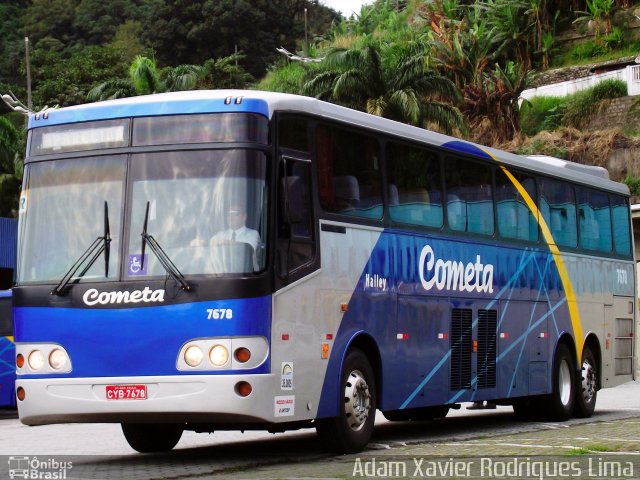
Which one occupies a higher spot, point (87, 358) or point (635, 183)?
point (635, 183)

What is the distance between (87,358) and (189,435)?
5109 millimetres

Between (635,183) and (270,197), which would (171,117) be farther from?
(635,183)

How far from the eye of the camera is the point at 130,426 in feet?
45.7

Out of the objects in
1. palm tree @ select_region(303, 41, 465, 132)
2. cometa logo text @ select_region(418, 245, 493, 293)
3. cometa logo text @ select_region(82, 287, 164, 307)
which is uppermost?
palm tree @ select_region(303, 41, 465, 132)

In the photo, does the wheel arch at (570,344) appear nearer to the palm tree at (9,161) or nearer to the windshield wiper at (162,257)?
the windshield wiper at (162,257)

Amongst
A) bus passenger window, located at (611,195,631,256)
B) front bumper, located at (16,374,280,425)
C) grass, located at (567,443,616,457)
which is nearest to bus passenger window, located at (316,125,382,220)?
front bumper, located at (16,374,280,425)

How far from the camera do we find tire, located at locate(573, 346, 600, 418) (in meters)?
19.7

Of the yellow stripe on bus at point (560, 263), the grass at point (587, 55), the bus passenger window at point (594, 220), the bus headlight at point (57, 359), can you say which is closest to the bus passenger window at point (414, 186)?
the yellow stripe on bus at point (560, 263)

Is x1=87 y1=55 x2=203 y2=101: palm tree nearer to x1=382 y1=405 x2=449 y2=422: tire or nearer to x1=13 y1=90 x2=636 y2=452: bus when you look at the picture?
x1=382 y1=405 x2=449 y2=422: tire

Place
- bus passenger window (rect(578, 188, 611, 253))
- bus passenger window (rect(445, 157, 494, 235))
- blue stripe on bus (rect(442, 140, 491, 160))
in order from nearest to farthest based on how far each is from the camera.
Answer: bus passenger window (rect(445, 157, 494, 235)), blue stripe on bus (rect(442, 140, 491, 160)), bus passenger window (rect(578, 188, 611, 253))

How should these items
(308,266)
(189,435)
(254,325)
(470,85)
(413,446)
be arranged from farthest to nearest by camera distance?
(470,85)
(189,435)
(413,446)
(308,266)
(254,325)

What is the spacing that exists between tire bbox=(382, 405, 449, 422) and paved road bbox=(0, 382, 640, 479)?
0.50 feet

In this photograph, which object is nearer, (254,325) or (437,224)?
(254,325)

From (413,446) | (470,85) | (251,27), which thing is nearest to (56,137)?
(413,446)
